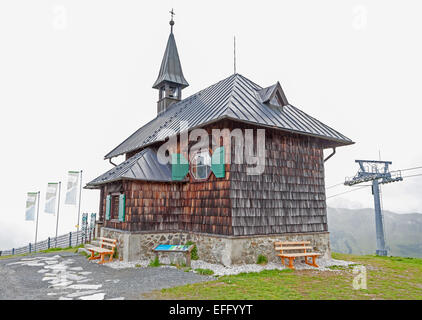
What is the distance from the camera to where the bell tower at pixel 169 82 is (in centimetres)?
1931

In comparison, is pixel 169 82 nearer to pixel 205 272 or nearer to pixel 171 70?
pixel 171 70

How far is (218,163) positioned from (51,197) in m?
17.7

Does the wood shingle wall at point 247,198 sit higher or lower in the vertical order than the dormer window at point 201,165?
lower

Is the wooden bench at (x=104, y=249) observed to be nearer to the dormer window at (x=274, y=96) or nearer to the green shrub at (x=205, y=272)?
the green shrub at (x=205, y=272)

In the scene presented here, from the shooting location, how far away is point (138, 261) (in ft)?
35.9

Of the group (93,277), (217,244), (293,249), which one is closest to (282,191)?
(293,249)

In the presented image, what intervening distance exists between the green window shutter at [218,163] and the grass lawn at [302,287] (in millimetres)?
3190

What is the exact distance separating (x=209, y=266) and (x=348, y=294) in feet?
14.5

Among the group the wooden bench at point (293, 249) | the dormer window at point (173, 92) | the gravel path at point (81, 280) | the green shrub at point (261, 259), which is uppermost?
the dormer window at point (173, 92)

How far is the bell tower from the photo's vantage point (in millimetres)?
19312

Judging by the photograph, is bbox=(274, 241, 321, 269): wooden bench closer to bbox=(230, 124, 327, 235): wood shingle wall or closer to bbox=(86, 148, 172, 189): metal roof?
bbox=(230, 124, 327, 235): wood shingle wall

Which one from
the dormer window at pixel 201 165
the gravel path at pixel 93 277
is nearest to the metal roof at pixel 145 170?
the dormer window at pixel 201 165

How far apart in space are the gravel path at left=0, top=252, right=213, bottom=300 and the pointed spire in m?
12.0

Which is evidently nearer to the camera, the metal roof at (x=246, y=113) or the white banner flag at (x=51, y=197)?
the metal roof at (x=246, y=113)
